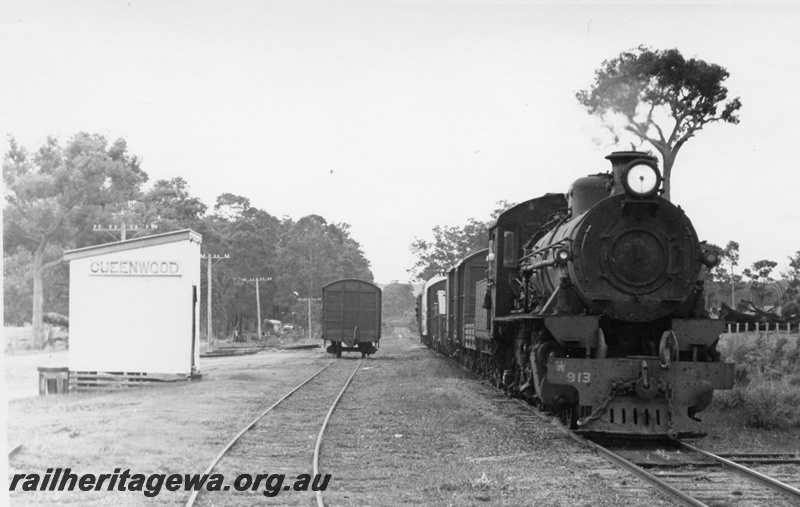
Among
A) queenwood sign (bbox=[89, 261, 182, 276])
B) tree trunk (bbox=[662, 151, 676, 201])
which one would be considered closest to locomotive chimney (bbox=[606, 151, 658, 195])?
tree trunk (bbox=[662, 151, 676, 201])

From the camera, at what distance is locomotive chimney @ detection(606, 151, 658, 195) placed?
9.74m

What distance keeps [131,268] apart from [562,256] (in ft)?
30.5

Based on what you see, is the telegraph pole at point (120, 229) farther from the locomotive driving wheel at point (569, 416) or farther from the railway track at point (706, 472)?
the railway track at point (706, 472)

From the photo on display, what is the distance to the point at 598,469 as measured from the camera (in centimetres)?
828

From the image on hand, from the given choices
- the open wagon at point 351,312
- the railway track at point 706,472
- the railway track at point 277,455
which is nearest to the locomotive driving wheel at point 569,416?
the railway track at point 706,472

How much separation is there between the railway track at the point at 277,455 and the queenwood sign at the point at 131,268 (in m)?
3.70

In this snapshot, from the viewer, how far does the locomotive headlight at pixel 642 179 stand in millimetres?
9656

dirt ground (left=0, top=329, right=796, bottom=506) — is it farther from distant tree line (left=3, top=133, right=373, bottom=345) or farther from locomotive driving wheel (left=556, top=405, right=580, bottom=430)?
distant tree line (left=3, top=133, right=373, bottom=345)

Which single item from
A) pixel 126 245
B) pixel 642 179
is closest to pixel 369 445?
pixel 642 179

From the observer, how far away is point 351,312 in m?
32.1

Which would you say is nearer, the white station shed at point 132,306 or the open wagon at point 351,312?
the white station shed at point 132,306

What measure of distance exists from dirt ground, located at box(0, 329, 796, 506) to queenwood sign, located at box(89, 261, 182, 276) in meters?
2.56

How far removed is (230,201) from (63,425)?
17.4 meters

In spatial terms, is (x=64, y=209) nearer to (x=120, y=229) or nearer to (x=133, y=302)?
(x=120, y=229)
